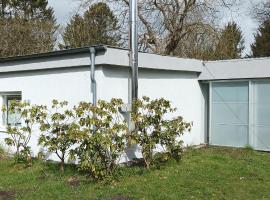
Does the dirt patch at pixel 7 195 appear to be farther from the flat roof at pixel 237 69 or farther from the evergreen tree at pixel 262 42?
the evergreen tree at pixel 262 42

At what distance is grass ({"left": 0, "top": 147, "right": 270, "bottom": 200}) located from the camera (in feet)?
26.8

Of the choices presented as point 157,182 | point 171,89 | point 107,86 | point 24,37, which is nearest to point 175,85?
point 171,89

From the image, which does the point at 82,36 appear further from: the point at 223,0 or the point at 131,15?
the point at 131,15

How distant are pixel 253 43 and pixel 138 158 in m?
30.3

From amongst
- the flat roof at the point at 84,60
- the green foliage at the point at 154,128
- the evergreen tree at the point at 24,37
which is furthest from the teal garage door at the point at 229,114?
the evergreen tree at the point at 24,37

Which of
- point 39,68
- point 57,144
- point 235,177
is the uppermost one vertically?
point 39,68

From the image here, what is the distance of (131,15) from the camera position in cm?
1207

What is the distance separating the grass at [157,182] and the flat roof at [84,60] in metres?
2.81

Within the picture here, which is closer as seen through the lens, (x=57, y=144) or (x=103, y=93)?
(x=57, y=144)

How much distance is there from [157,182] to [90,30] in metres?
19.4

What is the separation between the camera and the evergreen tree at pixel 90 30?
85.7 feet

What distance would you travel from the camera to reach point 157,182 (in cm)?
908

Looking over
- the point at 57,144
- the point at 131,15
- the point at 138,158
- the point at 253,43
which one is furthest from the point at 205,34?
the point at 253,43

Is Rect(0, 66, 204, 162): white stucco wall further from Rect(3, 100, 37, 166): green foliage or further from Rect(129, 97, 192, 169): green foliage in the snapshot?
Rect(129, 97, 192, 169): green foliage
